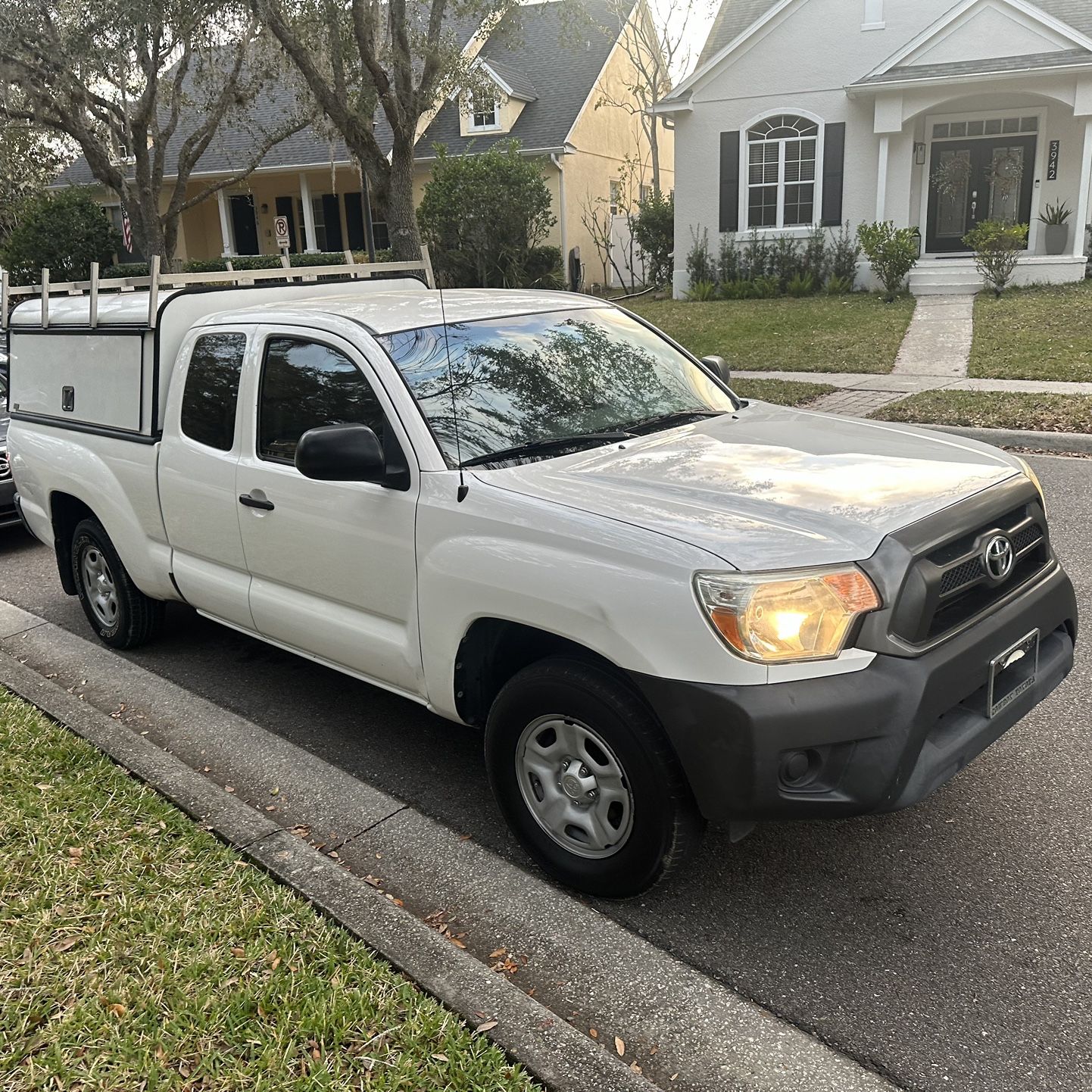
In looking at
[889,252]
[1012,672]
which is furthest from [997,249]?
[1012,672]

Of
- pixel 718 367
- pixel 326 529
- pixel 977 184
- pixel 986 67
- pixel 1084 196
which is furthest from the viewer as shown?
pixel 977 184

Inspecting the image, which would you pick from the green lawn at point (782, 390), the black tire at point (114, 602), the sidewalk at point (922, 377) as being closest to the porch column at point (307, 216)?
the sidewalk at point (922, 377)

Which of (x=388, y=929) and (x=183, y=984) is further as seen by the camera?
(x=388, y=929)

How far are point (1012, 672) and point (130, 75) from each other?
23.8 metres

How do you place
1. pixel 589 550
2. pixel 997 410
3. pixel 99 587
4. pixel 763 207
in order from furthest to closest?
pixel 763 207 < pixel 997 410 < pixel 99 587 < pixel 589 550

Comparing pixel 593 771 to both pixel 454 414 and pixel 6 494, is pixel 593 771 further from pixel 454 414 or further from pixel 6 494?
pixel 6 494

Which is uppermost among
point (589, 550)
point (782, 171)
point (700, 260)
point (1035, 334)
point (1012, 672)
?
point (782, 171)

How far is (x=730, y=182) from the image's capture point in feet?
69.7

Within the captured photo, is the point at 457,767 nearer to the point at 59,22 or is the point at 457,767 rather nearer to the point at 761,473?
the point at 761,473

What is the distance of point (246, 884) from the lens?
3.23 metres

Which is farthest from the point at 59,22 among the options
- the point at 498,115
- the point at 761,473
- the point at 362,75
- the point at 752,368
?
the point at 761,473

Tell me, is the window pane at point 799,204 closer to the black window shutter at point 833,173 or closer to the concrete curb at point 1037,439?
the black window shutter at point 833,173

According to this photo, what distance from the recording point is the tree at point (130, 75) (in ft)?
57.5

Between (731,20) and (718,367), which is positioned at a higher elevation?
(731,20)
